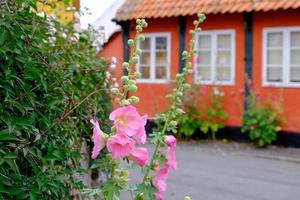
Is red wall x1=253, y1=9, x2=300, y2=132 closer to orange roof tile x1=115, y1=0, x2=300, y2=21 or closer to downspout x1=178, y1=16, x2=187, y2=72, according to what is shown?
orange roof tile x1=115, y1=0, x2=300, y2=21

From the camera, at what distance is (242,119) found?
43.2 ft

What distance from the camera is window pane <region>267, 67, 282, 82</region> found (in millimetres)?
12683

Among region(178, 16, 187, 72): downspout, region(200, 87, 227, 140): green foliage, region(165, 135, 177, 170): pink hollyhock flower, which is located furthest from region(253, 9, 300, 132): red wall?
region(165, 135, 177, 170): pink hollyhock flower

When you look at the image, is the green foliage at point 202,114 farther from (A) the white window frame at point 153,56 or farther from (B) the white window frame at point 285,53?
(B) the white window frame at point 285,53

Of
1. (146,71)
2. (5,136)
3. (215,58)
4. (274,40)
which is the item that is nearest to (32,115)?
(5,136)

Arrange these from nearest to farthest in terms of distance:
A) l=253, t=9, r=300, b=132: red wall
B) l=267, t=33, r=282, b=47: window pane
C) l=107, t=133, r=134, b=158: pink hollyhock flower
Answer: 1. l=107, t=133, r=134, b=158: pink hollyhock flower
2. l=253, t=9, r=300, b=132: red wall
3. l=267, t=33, r=282, b=47: window pane

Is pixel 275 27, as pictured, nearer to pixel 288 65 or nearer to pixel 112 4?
pixel 288 65

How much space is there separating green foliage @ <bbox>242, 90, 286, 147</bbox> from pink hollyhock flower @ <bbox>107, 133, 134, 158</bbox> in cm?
1079


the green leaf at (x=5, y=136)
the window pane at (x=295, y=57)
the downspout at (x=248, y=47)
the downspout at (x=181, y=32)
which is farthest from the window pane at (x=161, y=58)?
the green leaf at (x=5, y=136)

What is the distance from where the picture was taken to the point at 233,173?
31.6 ft

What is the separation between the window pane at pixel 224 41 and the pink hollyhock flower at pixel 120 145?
1197 centimetres

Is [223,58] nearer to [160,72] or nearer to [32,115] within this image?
[160,72]

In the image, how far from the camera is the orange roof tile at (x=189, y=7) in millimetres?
12172

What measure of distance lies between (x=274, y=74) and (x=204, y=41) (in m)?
2.01
